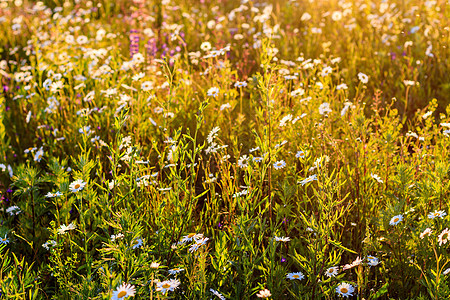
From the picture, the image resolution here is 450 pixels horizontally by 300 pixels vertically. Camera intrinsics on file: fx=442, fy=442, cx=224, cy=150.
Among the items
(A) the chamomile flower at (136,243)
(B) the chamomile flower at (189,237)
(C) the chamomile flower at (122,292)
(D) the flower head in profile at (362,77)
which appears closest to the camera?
(C) the chamomile flower at (122,292)

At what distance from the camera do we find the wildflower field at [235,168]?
1.81 meters

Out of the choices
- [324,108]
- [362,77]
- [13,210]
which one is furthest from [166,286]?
[362,77]

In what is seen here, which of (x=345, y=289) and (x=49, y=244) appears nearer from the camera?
(x=345, y=289)

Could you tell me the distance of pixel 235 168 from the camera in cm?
267

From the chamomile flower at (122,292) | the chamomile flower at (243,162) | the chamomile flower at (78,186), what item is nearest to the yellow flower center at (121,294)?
→ the chamomile flower at (122,292)

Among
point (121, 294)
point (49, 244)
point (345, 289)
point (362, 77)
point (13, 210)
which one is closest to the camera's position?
point (121, 294)

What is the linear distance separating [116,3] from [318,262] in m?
6.80

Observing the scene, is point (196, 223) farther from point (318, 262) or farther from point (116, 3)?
point (116, 3)

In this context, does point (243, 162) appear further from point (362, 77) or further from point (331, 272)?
point (362, 77)

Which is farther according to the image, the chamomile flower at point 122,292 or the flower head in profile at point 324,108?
the flower head in profile at point 324,108

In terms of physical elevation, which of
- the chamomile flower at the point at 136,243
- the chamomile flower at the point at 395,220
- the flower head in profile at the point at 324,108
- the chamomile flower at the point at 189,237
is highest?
the flower head in profile at the point at 324,108

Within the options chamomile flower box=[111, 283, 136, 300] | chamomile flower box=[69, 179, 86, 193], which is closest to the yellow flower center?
chamomile flower box=[111, 283, 136, 300]

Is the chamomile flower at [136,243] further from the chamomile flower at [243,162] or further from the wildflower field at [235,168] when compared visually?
the chamomile flower at [243,162]

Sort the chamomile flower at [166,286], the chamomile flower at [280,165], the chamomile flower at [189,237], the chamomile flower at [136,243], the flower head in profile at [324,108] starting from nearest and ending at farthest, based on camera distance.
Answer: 1. the chamomile flower at [166,286]
2. the chamomile flower at [136,243]
3. the chamomile flower at [189,237]
4. the chamomile flower at [280,165]
5. the flower head in profile at [324,108]
